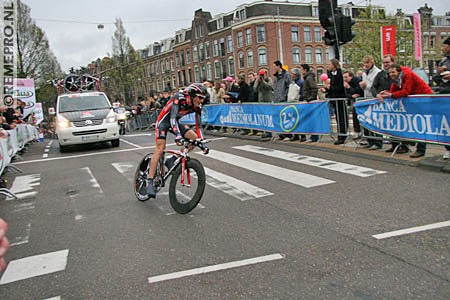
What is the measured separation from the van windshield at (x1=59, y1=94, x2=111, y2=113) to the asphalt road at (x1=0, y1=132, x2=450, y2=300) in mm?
6873

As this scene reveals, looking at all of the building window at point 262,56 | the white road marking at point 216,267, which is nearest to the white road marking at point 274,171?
the white road marking at point 216,267

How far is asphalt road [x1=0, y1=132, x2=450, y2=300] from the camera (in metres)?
3.40

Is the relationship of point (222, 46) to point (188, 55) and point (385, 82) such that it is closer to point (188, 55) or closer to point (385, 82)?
point (188, 55)

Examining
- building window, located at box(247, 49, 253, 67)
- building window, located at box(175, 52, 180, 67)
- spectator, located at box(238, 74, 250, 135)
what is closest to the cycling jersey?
spectator, located at box(238, 74, 250, 135)

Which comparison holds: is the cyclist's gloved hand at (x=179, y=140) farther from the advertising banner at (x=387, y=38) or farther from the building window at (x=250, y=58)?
the building window at (x=250, y=58)

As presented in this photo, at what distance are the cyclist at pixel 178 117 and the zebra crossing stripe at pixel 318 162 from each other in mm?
3330

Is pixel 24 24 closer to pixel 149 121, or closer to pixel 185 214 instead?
pixel 149 121

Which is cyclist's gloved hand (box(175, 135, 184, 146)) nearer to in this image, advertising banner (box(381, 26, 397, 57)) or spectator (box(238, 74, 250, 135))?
spectator (box(238, 74, 250, 135))

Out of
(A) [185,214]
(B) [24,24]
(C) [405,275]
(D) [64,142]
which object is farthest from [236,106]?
(B) [24,24]

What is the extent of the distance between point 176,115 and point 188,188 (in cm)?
102

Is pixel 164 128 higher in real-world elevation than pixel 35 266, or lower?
higher

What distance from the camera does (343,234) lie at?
4410 millimetres

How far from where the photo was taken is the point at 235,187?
7020mm

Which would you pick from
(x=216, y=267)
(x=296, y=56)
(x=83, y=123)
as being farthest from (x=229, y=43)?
(x=216, y=267)
